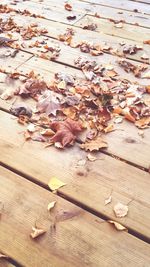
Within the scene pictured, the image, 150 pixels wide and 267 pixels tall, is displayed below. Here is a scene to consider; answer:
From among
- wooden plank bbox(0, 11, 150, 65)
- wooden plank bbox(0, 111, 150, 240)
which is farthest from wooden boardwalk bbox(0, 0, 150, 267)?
wooden plank bbox(0, 11, 150, 65)

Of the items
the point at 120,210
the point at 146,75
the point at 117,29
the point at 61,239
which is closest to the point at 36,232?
the point at 61,239

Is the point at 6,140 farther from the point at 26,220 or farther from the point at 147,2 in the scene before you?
the point at 147,2

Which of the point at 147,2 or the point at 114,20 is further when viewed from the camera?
the point at 147,2

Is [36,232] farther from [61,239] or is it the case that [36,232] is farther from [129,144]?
[129,144]

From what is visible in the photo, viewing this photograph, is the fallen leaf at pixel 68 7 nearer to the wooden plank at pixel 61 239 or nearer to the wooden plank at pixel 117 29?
the wooden plank at pixel 117 29

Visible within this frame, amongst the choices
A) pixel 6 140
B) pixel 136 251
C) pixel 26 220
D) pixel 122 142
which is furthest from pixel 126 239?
pixel 6 140
